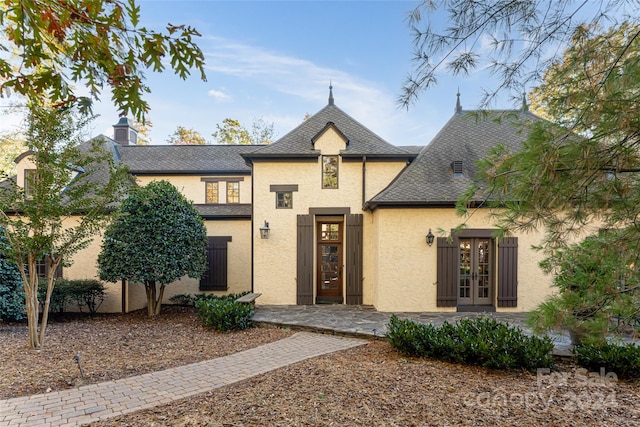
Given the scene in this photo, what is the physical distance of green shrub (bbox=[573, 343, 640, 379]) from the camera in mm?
4523

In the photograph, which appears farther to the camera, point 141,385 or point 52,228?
point 52,228

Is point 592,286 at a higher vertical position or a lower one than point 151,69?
lower

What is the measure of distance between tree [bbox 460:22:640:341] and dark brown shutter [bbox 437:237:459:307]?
18.0 feet

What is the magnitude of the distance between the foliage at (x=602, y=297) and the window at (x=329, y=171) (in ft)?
Result: 23.1

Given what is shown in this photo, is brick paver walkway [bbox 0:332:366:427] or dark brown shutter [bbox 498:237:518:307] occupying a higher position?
dark brown shutter [bbox 498:237:518:307]

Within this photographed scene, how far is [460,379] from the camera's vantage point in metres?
4.40

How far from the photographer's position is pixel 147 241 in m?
8.24

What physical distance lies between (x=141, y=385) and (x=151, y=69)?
4308 mm

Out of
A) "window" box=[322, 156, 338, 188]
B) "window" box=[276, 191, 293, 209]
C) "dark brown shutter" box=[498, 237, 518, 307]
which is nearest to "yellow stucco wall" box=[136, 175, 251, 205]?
"window" box=[276, 191, 293, 209]

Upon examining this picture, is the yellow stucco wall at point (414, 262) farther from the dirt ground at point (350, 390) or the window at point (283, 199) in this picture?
the window at point (283, 199)

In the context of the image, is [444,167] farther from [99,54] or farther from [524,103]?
[99,54]

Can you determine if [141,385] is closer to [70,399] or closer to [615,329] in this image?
[70,399]

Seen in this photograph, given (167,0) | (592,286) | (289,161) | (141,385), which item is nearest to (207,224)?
(289,161)

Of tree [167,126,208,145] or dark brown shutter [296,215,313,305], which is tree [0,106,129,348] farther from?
tree [167,126,208,145]
